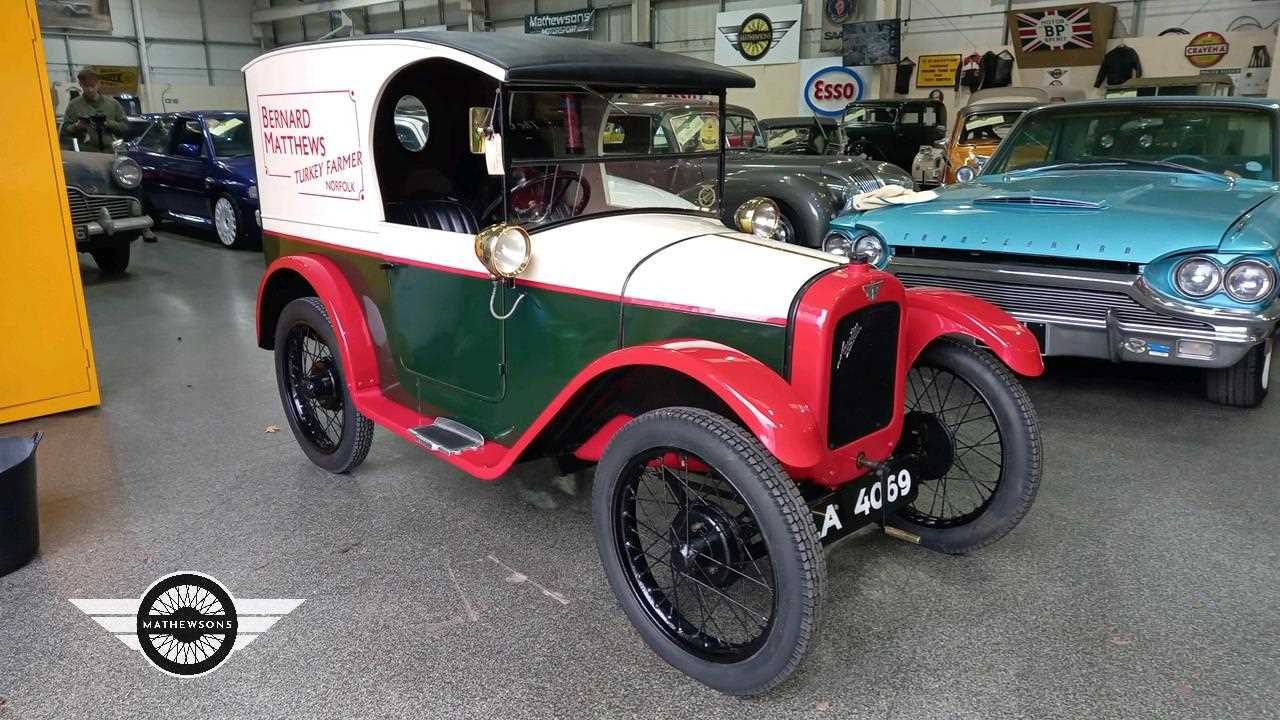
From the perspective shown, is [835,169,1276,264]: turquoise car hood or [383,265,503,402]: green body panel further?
[835,169,1276,264]: turquoise car hood

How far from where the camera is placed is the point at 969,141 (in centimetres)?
1035

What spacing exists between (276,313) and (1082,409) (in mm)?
3889

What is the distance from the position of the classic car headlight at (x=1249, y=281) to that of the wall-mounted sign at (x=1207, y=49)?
1264 cm

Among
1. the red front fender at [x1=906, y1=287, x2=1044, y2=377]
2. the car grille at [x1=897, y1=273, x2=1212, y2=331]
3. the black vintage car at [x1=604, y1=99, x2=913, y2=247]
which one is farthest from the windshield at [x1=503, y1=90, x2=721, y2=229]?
the car grille at [x1=897, y1=273, x2=1212, y2=331]

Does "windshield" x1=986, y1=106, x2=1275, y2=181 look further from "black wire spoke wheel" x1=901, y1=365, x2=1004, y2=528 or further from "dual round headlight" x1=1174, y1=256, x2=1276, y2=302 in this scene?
"black wire spoke wheel" x1=901, y1=365, x2=1004, y2=528

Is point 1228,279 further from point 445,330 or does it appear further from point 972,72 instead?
point 972,72

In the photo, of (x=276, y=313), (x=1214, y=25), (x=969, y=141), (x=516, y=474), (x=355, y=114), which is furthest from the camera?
(x=1214, y=25)

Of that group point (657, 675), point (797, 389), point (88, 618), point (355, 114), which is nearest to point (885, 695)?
point (657, 675)

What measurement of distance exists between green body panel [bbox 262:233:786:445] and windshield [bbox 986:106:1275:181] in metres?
3.59

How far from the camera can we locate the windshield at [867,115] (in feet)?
45.5

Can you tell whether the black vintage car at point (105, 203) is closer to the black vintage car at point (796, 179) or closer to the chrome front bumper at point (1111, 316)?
the black vintage car at point (796, 179)

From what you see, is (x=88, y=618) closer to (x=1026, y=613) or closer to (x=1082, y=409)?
(x=1026, y=613)

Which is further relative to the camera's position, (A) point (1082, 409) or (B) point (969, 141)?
(B) point (969, 141)

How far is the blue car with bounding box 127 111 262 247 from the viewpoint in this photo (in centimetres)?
891
